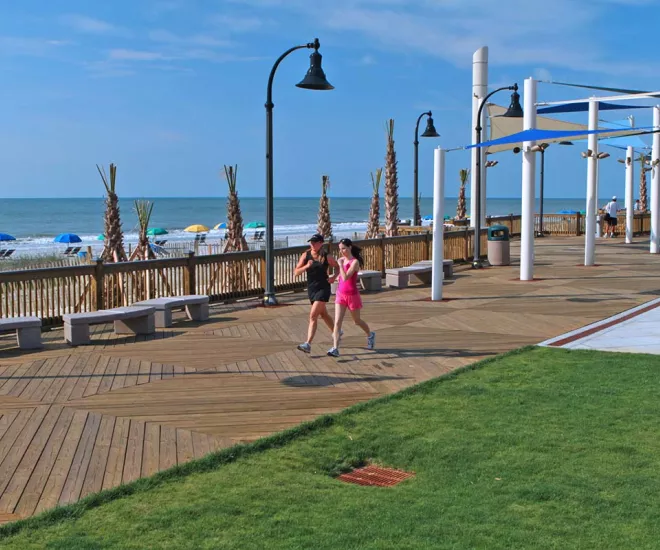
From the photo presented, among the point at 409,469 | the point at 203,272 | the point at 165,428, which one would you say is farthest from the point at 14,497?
the point at 203,272

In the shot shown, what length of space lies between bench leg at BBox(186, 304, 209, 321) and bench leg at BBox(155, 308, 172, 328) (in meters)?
0.63

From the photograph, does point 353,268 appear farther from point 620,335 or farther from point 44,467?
point 44,467

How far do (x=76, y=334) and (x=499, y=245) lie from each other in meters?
13.9

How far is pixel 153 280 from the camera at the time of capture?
13.8 metres

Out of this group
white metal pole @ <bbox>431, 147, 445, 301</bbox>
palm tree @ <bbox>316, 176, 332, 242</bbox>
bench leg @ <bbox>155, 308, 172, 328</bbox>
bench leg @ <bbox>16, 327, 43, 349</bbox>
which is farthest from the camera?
palm tree @ <bbox>316, 176, 332, 242</bbox>

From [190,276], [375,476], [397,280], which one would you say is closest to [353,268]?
[375,476]

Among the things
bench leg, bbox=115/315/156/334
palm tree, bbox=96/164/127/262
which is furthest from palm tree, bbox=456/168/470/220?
bench leg, bbox=115/315/156/334

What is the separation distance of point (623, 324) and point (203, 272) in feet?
23.6

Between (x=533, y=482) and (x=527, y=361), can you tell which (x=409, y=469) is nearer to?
(x=533, y=482)

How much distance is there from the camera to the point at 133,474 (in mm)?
5797

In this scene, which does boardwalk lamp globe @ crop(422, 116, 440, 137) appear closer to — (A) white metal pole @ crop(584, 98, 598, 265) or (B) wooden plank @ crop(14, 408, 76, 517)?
(A) white metal pole @ crop(584, 98, 598, 265)

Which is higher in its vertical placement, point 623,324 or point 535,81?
point 535,81

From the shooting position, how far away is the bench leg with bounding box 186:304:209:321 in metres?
13.1

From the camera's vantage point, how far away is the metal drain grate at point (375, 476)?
5664 mm
